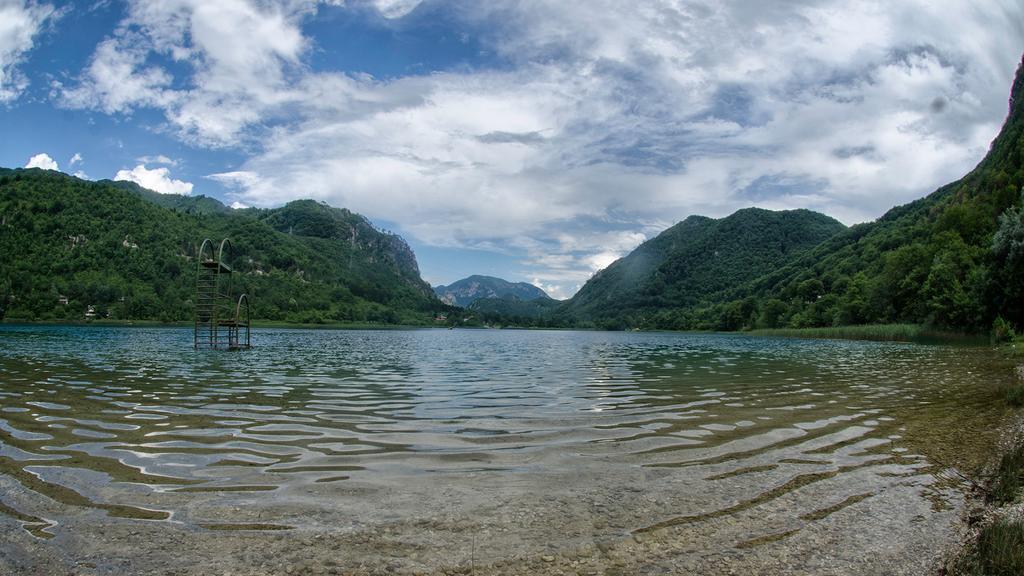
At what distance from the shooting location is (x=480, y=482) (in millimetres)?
7938

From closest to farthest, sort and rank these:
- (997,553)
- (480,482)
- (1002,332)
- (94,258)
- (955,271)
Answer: (997,553) < (480,482) < (1002,332) < (955,271) < (94,258)

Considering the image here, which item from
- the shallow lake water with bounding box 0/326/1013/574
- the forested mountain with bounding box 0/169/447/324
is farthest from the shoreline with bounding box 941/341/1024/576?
the forested mountain with bounding box 0/169/447/324

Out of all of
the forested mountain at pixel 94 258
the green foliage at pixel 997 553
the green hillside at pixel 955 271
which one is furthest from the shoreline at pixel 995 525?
the forested mountain at pixel 94 258

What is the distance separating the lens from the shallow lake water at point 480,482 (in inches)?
212

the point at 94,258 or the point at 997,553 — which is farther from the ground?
the point at 94,258

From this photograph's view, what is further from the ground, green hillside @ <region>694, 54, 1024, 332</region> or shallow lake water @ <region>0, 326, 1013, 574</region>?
green hillside @ <region>694, 54, 1024, 332</region>

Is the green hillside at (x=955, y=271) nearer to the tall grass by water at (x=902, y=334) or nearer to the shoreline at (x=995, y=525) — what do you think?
the tall grass by water at (x=902, y=334)

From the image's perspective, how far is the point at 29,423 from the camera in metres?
11.6

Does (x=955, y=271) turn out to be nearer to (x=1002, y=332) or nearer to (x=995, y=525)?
(x=1002, y=332)

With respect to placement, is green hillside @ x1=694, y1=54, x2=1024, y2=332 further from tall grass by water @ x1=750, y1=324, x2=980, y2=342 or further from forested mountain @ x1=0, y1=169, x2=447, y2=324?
forested mountain @ x1=0, y1=169, x2=447, y2=324

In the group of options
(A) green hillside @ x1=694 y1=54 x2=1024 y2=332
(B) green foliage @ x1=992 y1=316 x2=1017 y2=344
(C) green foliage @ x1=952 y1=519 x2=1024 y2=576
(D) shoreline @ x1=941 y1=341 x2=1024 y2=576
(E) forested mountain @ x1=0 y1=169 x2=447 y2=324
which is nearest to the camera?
(C) green foliage @ x1=952 y1=519 x2=1024 y2=576

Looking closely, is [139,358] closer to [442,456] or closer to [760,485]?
[442,456]

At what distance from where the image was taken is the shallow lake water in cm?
538

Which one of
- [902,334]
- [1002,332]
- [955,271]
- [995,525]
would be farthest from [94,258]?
[955,271]
